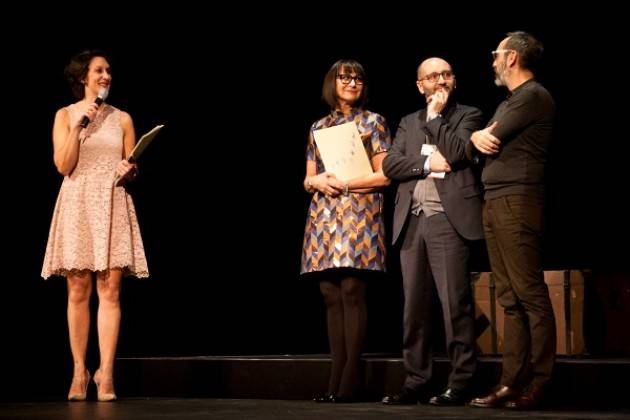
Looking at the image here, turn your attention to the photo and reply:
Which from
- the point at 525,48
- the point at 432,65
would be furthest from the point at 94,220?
the point at 525,48

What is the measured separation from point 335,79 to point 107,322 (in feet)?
4.59

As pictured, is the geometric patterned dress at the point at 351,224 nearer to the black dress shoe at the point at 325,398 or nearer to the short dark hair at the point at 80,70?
the black dress shoe at the point at 325,398

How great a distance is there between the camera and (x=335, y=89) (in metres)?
3.86

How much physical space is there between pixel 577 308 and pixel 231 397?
1.62 m

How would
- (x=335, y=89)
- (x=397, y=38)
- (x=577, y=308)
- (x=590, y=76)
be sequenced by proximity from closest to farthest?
(x=335, y=89), (x=577, y=308), (x=590, y=76), (x=397, y=38)

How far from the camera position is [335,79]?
3846 mm

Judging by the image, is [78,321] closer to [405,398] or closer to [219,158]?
[405,398]

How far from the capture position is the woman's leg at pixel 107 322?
3820mm

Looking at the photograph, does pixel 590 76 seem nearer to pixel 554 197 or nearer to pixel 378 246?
pixel 554 197

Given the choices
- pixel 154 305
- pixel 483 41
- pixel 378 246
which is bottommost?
pixel 154 305

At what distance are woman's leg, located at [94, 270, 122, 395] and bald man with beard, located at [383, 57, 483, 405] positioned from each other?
3.83ft

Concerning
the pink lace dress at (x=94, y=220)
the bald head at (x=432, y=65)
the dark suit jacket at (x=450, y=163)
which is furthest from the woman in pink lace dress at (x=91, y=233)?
the bald head at (x=432, y=65)


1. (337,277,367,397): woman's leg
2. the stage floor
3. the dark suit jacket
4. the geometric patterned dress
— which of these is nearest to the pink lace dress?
the stage floor

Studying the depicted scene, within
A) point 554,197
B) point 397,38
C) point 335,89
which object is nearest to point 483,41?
point 397,38
